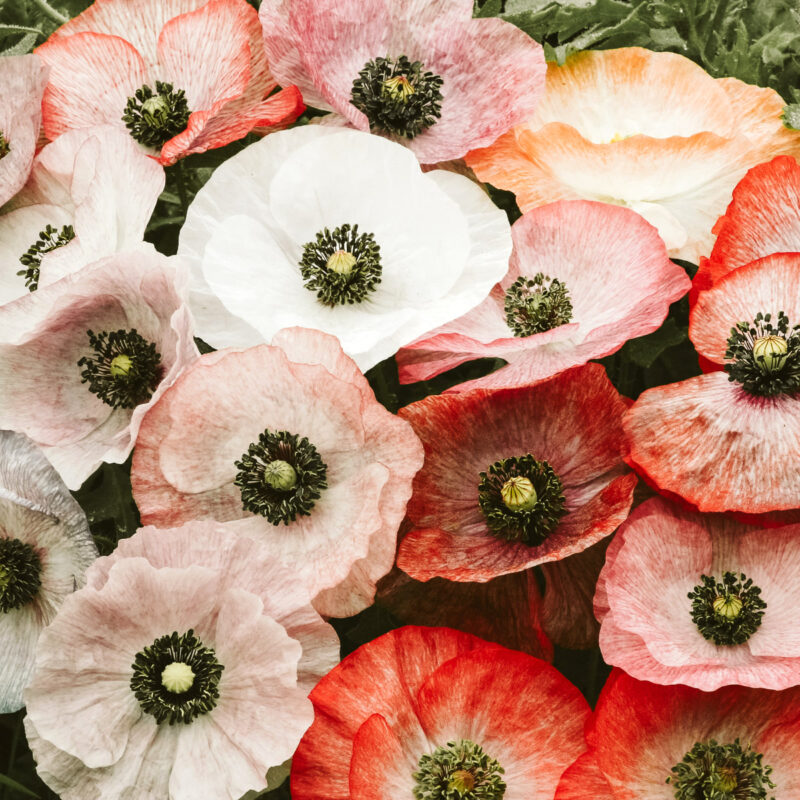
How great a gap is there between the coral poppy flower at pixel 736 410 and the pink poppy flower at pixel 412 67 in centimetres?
19

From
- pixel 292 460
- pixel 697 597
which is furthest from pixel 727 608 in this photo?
pixel 292 460

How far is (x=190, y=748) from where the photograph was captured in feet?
1.81

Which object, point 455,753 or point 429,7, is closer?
point 455,753

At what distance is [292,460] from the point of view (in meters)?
0.59

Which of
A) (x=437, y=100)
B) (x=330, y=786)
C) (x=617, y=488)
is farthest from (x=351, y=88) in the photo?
(x=330, y=786)

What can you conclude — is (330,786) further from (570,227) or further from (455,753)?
(570,227)

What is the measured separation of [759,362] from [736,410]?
A: 0.03 meters

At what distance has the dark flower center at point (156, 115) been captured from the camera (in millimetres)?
704

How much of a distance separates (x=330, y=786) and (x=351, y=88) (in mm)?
410

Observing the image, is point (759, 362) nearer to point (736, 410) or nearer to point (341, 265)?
point (736, 410)

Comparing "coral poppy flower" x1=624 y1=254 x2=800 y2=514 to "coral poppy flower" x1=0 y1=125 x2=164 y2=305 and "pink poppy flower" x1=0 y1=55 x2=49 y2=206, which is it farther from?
"pink poppy flower" x1=0 y1=55 x2=49 y2=206

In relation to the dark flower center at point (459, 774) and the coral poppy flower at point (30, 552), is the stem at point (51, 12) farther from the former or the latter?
the dark flower center at point (459, 774)

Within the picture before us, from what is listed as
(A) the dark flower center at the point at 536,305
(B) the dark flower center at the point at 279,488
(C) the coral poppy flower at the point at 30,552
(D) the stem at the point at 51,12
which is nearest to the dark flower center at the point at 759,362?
(A) the dark flower center at the point at 536,305

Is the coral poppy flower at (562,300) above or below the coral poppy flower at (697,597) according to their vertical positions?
above
